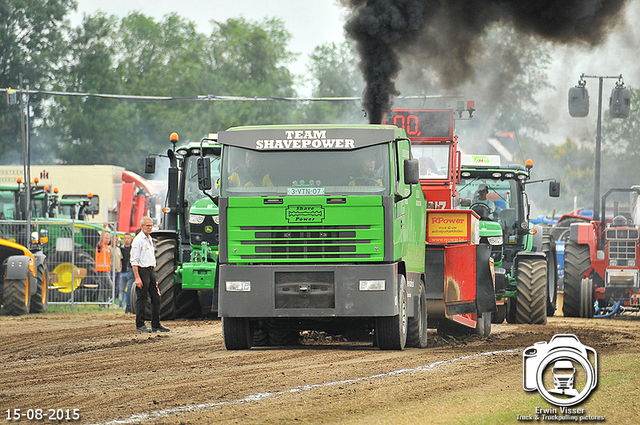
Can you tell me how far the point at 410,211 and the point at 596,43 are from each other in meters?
8.24

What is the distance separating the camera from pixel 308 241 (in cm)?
1151

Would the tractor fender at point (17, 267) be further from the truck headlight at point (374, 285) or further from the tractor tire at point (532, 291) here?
the truck headlight at point (374, 285)

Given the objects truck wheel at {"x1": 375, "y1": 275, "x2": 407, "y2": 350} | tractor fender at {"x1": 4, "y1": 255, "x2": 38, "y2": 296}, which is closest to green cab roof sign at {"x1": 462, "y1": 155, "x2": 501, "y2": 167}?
truck wheel at {"x1": 375, "y1": 275, "x2": 407, "y2": 350}

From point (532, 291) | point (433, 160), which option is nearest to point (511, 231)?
point (532, 291)

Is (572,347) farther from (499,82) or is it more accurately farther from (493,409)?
(499,82)

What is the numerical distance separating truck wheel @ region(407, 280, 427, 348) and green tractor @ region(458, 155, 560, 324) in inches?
175

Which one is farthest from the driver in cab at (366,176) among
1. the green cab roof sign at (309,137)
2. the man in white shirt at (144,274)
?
the man in white shirt at (144,274)

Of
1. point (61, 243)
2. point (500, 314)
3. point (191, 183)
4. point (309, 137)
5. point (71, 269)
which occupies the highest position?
point (309, 137)

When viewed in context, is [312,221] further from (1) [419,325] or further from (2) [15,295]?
(2) [15,295]

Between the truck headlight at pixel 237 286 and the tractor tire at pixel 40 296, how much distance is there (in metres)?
10.3

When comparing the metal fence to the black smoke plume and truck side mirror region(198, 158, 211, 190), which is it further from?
truck side mirror region(198, 158, 211, 190)

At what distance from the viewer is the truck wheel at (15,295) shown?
65.4 feet

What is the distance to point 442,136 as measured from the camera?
56.0 feet

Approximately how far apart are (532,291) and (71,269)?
1128 centimetres
